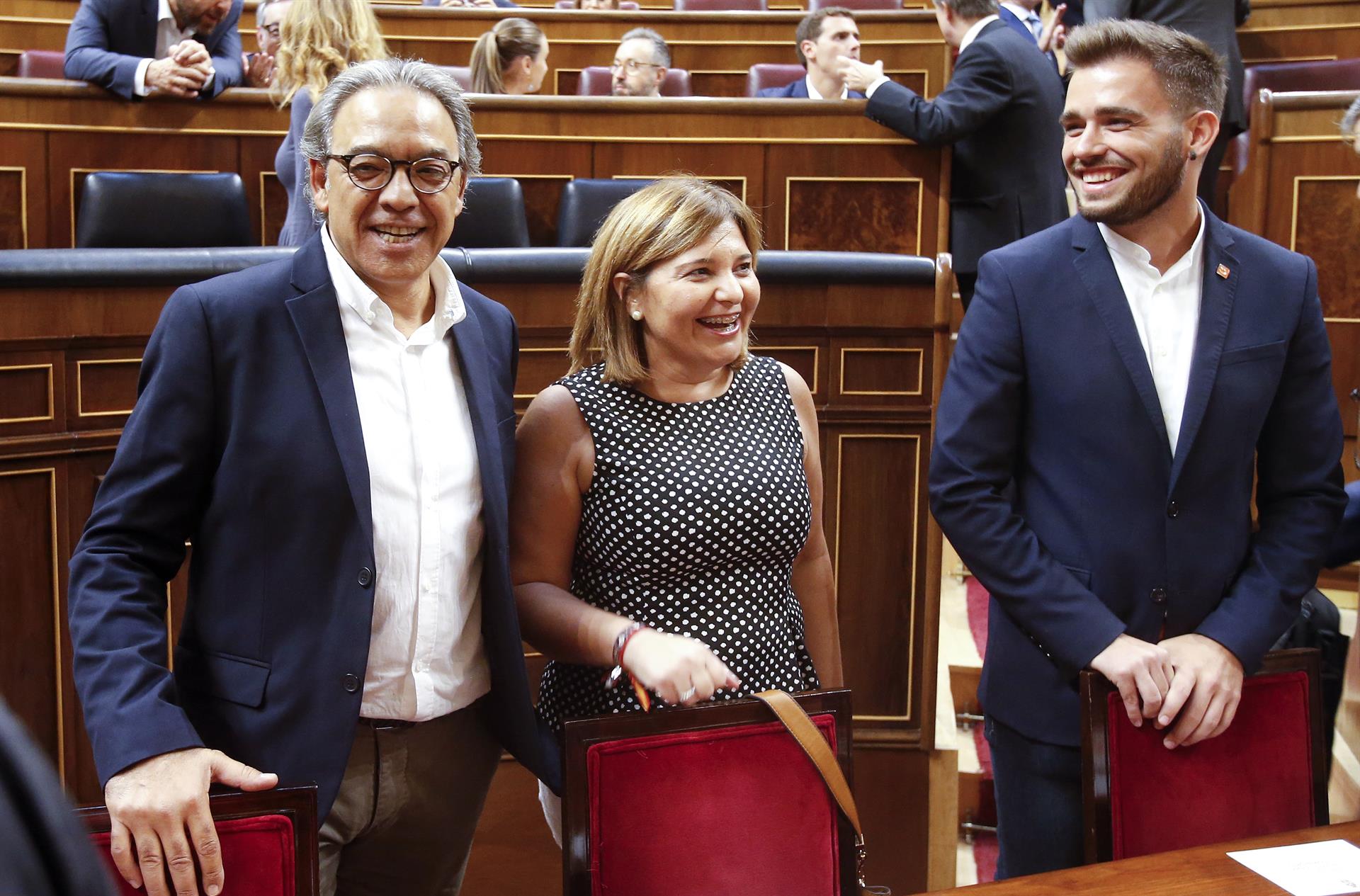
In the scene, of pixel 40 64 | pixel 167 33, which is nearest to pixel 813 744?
pixel 167 33


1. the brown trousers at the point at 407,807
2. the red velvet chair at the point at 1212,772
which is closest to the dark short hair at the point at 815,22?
the red velvet chair at the point at 1212,772

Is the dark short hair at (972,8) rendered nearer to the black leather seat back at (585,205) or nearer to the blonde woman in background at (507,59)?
the black leather seat back at (585,205)

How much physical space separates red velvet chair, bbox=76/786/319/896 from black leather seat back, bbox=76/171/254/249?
185 centimetres

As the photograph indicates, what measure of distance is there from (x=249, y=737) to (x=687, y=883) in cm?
37

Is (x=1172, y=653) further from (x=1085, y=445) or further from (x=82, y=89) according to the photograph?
(x=82, y=89)

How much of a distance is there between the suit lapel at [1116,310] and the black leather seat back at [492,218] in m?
1.47

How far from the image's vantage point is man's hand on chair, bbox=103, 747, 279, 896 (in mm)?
887

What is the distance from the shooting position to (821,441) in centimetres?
201

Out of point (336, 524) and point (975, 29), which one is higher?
point (975, 29)

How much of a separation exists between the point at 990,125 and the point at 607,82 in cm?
185

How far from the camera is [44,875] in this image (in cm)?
24

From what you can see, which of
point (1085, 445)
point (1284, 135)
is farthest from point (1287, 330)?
point (1284, 135)

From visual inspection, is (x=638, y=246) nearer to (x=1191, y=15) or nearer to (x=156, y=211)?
(x=156, y=211)

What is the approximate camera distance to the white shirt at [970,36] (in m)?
2.75
